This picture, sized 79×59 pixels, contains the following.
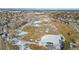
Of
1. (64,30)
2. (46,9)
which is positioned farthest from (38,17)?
(64,30)

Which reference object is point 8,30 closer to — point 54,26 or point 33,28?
point 33,28

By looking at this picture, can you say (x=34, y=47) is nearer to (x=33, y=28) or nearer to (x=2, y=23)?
(x=33, y=28)

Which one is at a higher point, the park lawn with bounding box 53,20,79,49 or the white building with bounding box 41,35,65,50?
the park lawn with bounding box 53,20,79,49

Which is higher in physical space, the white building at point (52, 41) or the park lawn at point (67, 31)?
the park lawn at point (67, 31)

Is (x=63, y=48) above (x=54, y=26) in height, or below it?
below
